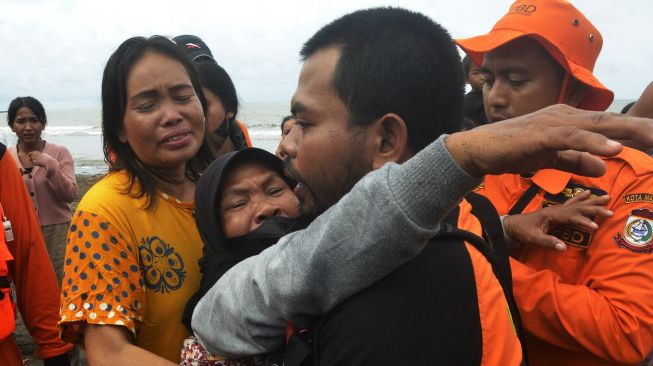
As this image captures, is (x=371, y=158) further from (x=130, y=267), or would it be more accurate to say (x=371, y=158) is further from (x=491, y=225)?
(x=130, y=267)

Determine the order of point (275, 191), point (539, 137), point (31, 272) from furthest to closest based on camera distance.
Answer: point (31, 272) < point (275, 191) < point (539, 137)

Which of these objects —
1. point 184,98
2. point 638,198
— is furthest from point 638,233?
point 184,98

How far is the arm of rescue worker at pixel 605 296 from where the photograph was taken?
169cm

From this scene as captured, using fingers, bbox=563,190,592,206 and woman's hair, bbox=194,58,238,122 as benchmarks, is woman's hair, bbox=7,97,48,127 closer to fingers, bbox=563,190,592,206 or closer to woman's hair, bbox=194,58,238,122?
woman's hair, bbox=194,58,238,122

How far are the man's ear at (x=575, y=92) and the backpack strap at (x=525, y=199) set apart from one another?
45 centimetres

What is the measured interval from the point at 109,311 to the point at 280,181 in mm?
805

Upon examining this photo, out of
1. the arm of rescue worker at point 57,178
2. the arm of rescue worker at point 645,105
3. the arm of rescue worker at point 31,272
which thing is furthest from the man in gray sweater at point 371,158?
the arm of rescue worker at point 57,178

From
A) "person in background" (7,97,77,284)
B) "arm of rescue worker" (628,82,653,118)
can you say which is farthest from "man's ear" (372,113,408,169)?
Answer: "person in background" (7,97,77,284)

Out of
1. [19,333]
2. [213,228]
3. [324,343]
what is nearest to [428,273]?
[324,343]

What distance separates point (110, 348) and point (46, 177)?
16.1 ft

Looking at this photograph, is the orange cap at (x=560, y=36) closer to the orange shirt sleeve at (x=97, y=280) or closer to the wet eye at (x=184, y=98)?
the wet eye at (x=184, y=98)

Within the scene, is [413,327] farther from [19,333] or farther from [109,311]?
[19,333]

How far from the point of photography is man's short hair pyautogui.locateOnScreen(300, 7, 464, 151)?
1.30 m

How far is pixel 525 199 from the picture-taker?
209cm
